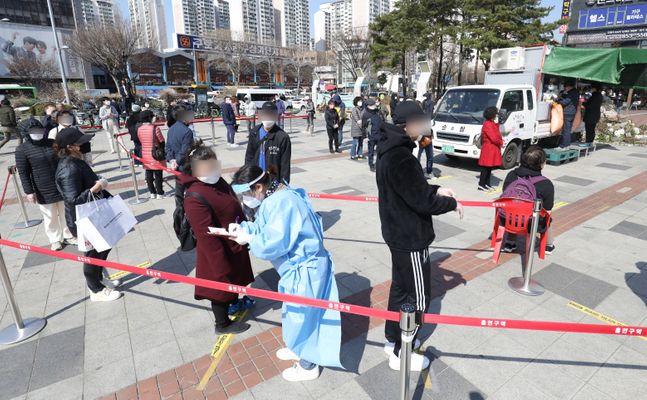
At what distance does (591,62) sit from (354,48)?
41.9 meters

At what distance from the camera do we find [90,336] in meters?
3.51

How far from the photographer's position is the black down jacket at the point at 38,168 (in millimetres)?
4988

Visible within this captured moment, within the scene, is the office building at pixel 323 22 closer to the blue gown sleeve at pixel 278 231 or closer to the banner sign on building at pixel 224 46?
the banner sign on building at pixel 224 46

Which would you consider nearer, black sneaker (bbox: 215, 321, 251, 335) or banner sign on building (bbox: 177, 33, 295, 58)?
black sneaker (bbox: 215, 321, 251, 335)

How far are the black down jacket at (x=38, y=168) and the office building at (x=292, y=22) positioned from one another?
11067 cm

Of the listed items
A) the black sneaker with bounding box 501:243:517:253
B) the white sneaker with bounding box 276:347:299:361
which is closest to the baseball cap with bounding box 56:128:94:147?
the white sneaker with bounding box 276:347:299:361

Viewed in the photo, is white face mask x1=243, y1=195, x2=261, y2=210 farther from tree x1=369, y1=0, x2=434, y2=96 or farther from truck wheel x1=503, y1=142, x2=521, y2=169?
tree x1=369, y1=0, x2=434, y2=96

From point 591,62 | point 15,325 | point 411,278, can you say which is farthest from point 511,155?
point 15,325

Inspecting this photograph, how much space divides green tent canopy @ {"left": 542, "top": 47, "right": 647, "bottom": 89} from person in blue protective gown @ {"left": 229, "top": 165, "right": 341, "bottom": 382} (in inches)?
416

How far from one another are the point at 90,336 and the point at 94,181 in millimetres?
1683

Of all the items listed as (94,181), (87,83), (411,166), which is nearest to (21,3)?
(87,83)

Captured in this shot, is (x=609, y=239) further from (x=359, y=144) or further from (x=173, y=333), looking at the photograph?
(x=359, y=144)

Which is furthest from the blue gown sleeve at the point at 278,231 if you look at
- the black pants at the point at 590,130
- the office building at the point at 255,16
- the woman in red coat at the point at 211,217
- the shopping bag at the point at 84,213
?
the office building at the point at 255,16

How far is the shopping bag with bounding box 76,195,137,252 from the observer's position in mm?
3586
